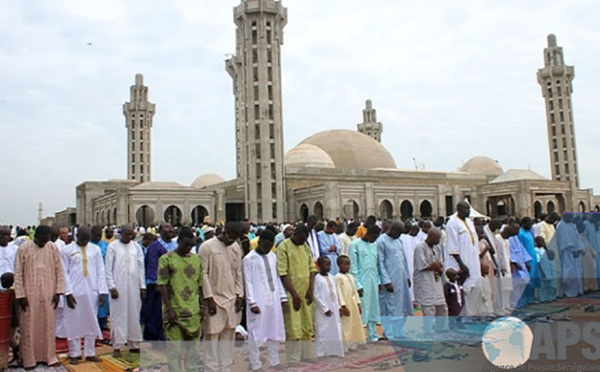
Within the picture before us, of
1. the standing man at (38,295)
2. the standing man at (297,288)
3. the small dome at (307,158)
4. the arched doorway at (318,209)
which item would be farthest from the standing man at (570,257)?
Answer: the small dome at (307,158)

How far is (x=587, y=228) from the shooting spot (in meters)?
10.2

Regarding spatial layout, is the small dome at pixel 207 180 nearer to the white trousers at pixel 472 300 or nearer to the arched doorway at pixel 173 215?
the arched doorway at pixel 173 215

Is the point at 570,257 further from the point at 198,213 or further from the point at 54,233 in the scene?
the point at 198,213

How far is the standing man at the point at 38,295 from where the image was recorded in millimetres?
5496

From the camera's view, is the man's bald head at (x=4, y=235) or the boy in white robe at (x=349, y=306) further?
the man's bald head at (x=4, y=235)

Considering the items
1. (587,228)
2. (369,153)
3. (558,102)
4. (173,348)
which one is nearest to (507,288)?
(587,228)

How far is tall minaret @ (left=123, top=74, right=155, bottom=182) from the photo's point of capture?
49469mm

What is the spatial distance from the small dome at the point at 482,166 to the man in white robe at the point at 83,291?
49705 mm

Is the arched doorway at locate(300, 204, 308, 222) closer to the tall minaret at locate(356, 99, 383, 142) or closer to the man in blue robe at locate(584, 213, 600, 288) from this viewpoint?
the man in blue robe at locate(584, 213, 600, 288)

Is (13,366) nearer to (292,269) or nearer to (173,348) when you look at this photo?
(173,348)

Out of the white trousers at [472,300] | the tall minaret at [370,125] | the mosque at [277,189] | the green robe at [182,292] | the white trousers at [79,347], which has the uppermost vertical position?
the tall minaret at [370,125]

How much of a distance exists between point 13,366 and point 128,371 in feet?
3.75

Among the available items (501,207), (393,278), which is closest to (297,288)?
(393,278)

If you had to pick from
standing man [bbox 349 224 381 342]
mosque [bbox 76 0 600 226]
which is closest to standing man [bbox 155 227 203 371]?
standing man [bbox 349 224 381 342]
